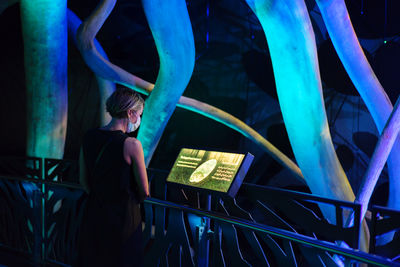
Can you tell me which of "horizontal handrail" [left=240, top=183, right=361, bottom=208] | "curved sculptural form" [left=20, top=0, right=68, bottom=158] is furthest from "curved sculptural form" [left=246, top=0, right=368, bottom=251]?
"curved sculptural form" [left=20, top=0, right=68, bottom=158]

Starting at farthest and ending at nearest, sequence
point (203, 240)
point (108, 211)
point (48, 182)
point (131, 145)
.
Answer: point (48, 182)
point (203, 240)
point (108, 211)
point (131, 145)

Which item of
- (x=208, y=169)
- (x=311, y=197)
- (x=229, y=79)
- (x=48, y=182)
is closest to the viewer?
(x=311, y=197)

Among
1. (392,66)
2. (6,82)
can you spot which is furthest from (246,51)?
(6,82)

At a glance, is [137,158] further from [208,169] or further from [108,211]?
[208,169]

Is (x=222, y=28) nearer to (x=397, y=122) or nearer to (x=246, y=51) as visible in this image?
(x=246, y=51)

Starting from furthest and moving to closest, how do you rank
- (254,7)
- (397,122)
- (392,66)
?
(392,66)
(254,7)
(397,122)

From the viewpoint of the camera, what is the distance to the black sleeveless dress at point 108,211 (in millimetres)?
2090

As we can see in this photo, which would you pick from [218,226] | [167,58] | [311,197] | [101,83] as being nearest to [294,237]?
[311,197]

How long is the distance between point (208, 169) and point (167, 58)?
109 inches

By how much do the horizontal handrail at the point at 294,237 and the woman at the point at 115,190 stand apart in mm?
602

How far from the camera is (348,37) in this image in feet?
13.9

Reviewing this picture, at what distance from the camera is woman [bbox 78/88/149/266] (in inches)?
81.6

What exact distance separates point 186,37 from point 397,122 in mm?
2587

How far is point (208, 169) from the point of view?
2.65m
